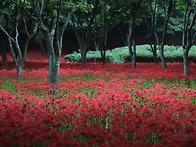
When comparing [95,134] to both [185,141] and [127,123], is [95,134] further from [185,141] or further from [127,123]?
[185,141]

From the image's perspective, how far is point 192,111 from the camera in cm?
481

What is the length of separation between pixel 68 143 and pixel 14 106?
2.41 meters

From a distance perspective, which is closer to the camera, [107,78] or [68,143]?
[68,143]

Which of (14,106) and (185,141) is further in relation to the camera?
(14,106)

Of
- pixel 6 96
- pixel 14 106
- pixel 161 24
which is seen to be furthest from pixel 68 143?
pixel 161 24

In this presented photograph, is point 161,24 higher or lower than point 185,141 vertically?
higher

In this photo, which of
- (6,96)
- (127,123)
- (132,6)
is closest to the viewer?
(127,123)

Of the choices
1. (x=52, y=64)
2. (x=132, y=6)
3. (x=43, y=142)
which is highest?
(x=132, y=6)

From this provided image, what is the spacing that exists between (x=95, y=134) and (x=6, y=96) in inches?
138

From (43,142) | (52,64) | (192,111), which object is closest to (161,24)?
(52,64)

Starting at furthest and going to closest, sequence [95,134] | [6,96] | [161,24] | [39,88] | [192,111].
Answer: [161,24] → [39,88] → [6,96] → [192,111] → [95,134]

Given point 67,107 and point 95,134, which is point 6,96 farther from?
point 95,134

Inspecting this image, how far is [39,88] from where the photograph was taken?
7.47 metres

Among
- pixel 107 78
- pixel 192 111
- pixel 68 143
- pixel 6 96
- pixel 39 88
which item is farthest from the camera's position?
pixel 107 78
